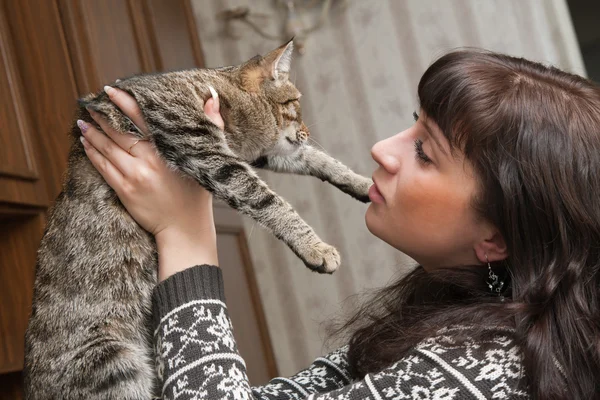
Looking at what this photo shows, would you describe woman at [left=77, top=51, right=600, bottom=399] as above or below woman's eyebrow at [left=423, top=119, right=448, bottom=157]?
below

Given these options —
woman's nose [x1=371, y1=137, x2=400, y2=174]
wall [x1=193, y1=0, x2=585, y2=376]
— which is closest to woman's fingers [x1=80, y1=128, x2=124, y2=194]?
woman's nose [x1=371, y1=137, x2=400, y2=174]

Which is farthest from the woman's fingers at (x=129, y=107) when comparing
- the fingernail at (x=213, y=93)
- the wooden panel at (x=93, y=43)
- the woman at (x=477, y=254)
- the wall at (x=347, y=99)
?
the wall at (x=347, y=99)

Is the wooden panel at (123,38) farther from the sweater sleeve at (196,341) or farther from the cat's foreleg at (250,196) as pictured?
the sweater sleeve at (196,341)

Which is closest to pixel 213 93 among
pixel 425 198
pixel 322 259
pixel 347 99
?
pixel 322 259

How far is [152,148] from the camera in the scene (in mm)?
1280

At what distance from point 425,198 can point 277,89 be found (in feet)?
2.33

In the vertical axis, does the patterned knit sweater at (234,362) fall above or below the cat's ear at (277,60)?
below

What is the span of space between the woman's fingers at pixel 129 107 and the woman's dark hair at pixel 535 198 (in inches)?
22.4

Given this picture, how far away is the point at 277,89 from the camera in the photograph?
1647mm

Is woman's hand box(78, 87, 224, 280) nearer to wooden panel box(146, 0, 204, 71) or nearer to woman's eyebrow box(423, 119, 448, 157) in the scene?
woman's eyebrow box(423, 119, 448, 157)

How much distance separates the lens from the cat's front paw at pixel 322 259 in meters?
1.25

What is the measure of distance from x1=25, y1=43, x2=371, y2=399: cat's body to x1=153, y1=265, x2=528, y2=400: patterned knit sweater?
12 cm

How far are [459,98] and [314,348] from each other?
6.88 ft

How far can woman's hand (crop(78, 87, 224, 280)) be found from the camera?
1159mm
